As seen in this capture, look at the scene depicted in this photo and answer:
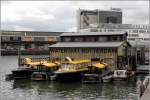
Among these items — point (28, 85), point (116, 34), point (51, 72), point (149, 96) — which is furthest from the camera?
point (116, 34)

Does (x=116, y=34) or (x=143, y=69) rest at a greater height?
(x=116, y=34)

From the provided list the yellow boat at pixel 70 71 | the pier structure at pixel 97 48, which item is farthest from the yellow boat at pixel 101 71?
the pier structure at pixel 97 48

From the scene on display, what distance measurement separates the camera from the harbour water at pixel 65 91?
41.6 metres

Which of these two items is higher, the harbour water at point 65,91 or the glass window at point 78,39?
the glass window at point 78,39

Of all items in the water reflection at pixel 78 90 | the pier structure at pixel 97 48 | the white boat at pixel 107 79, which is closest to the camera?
the water reflection at pixel 78 90

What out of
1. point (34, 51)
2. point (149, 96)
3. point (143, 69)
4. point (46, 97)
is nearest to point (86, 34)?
point (143, 69)

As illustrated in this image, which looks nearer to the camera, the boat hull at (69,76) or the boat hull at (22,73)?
the boat hull at (69,76)

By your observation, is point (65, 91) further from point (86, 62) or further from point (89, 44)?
point (89, 44)

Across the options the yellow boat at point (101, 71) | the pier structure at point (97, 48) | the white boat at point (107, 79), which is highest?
the pier structure at point (97, 48)

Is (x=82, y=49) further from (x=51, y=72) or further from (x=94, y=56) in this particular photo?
(x=51, y=72)

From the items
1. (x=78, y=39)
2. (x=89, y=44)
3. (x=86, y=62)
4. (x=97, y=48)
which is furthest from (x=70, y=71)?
(x=78, y=39)

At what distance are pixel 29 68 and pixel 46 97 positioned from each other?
18852mm

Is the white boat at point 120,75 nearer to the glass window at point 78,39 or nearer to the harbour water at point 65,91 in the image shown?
the harbour water at point 65,91

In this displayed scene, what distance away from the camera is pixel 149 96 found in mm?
31938
